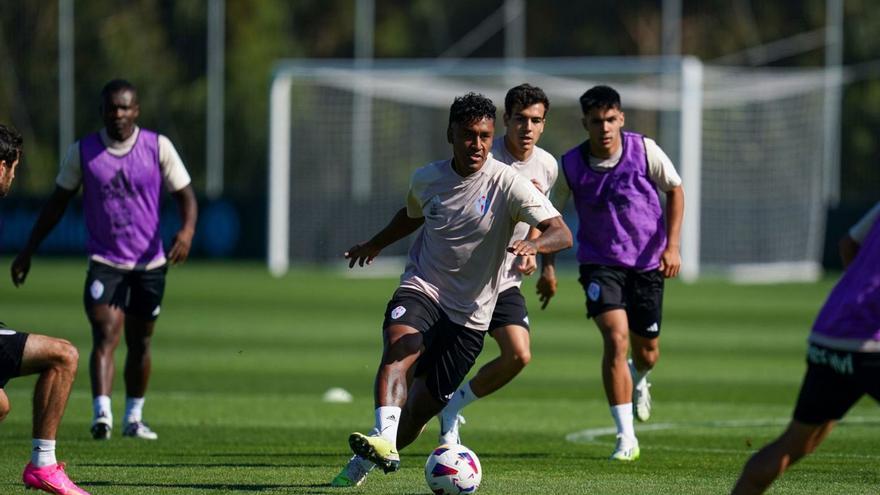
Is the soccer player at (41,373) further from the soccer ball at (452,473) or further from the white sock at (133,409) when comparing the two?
the white sock at (133,409)

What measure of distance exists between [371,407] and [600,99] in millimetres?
5010

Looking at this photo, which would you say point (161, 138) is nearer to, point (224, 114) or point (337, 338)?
point (337, 338)

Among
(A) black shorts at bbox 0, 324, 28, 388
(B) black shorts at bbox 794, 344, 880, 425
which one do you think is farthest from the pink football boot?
(B) black shorts at bbox 794, 344, 880, 425

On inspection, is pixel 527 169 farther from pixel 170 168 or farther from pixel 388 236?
pixel 170 168

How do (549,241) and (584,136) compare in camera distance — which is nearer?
(549,241)

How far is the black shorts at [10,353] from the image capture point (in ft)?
26.2

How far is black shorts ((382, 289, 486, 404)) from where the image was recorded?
909 centimetres

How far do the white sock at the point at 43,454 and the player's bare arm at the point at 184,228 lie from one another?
13.2 feet

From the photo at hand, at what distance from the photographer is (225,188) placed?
44.7 m

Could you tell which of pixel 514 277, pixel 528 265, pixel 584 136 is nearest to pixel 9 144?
pixel 528 265

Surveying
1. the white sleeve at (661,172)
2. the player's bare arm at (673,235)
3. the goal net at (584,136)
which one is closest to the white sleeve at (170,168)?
the white sleeve at (661,172)

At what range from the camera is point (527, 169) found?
11.0m

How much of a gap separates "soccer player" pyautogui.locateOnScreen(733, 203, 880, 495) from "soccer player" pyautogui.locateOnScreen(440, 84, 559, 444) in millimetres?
3400

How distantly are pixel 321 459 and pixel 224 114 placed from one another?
1393 inches
